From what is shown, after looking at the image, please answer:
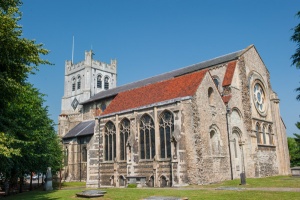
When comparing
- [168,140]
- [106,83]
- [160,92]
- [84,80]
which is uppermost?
[106,83]

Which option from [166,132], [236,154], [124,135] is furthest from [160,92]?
[236,154]

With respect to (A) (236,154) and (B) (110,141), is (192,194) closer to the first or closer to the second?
(A) (236,154)

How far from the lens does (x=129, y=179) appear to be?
26.8 m

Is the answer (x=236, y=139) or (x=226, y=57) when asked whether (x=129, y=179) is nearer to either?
(x=236, y=139)

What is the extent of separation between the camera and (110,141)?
99.7 ft

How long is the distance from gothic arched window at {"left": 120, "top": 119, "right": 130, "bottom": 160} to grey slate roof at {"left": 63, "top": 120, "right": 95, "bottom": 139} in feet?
32.7

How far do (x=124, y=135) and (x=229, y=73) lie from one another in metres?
13.2

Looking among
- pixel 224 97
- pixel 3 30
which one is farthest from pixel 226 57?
pixel 3 30

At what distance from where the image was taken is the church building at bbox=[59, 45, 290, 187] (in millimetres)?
24625

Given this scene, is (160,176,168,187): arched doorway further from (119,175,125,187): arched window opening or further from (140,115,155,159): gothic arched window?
(119,175,125,187): arched window opening

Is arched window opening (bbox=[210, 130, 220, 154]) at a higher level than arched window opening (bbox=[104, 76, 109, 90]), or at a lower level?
lower

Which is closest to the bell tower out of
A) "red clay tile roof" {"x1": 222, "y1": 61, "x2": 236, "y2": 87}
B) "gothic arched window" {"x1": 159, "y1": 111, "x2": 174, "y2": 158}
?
"red clay tile roof" {"x1": 222, "y1": 61, "x2": 236, "y2": 87}

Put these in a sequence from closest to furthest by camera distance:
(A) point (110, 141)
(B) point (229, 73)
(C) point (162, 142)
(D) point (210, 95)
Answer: (C) point (162, 142) → (D) point (210, 95) → (A) point (110, 141) → (B) point (229, 73)

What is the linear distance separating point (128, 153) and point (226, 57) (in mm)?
16983
